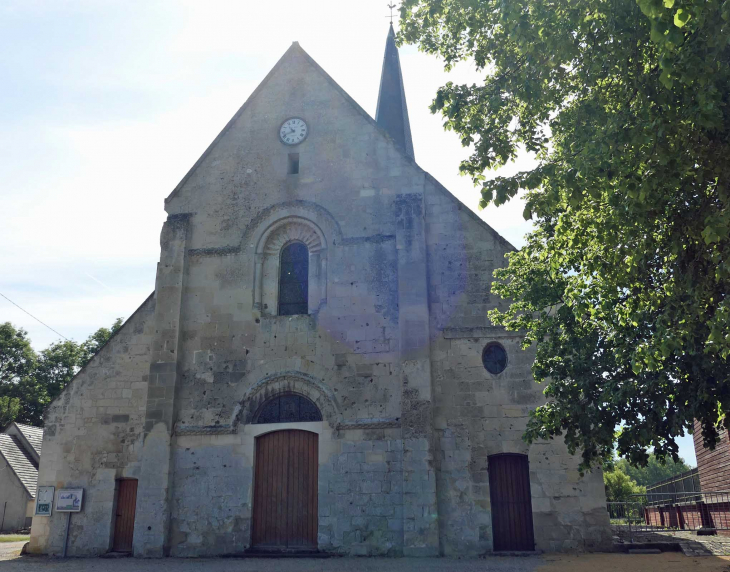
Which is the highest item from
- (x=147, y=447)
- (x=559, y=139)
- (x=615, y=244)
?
(x=559, y=139)

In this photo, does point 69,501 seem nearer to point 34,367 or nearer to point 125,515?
point 125,515

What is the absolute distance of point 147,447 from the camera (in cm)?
1446

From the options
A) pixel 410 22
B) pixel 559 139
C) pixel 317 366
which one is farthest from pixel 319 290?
pixel 559 139

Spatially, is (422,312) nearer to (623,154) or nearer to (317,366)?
(317,366)

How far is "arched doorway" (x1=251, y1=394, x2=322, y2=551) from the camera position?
45.1 feet

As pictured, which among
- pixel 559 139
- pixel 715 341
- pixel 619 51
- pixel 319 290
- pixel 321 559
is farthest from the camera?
pixel 319 290

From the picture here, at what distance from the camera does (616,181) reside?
24.6ft

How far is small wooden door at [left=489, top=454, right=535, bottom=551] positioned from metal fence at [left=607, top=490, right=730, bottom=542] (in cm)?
298

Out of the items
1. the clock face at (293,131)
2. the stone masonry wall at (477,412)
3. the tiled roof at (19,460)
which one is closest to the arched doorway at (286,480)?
the stone masonry wall at (477,412)

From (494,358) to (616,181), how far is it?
724 centimetres

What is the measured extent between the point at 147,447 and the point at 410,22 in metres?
10.7

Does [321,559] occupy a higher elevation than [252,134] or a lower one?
lower

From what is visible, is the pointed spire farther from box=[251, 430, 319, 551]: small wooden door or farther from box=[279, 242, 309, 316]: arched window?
box=[251, 430, 319, 551]: small wooden door

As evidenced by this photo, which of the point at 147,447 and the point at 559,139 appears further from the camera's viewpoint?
the point at 147,447
